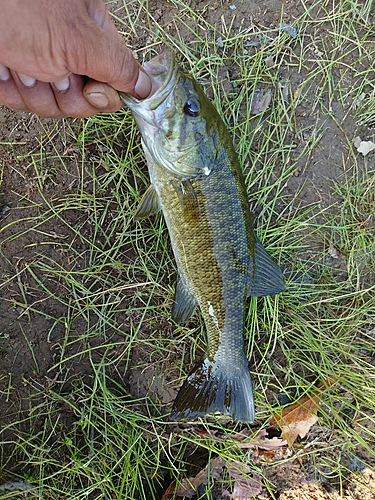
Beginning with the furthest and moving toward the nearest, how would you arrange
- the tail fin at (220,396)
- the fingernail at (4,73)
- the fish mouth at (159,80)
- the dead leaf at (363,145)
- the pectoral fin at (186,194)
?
1. the dead leaf at (363,145)
2. the tail fin at (220,396)
3. the pectoral fin at (186,194)
4. the fish mouth at (159,80)
5. the fingernail at (4,73)

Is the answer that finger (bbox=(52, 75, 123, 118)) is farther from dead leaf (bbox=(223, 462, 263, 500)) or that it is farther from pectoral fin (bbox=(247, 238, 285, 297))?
dead leaf (bbox=(223, 462, 263, 500))

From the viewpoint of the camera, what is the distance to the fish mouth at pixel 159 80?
6.26ft

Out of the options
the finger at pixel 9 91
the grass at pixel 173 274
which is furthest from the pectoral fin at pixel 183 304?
the finger at pixel 9 91

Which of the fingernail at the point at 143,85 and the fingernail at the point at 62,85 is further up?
the fingernail at the point at 62,85

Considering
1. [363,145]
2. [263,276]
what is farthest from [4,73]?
[363,145]

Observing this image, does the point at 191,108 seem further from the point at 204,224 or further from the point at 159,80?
the point at 204,224

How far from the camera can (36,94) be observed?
1854mm

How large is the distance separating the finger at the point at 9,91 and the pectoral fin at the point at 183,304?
53.9 inches

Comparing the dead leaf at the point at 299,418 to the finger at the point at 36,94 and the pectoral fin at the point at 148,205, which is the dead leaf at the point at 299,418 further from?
the finger at the point at 36,94

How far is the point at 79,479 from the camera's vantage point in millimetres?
2580

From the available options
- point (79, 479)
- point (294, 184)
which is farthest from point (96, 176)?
point (79, 479)

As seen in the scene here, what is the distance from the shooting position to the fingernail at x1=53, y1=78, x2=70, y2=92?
1.78m

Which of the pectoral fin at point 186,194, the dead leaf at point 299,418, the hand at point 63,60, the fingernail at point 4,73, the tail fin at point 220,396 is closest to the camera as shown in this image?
the hand at point 63,60

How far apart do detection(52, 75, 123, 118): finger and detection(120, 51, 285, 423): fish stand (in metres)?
0.10
